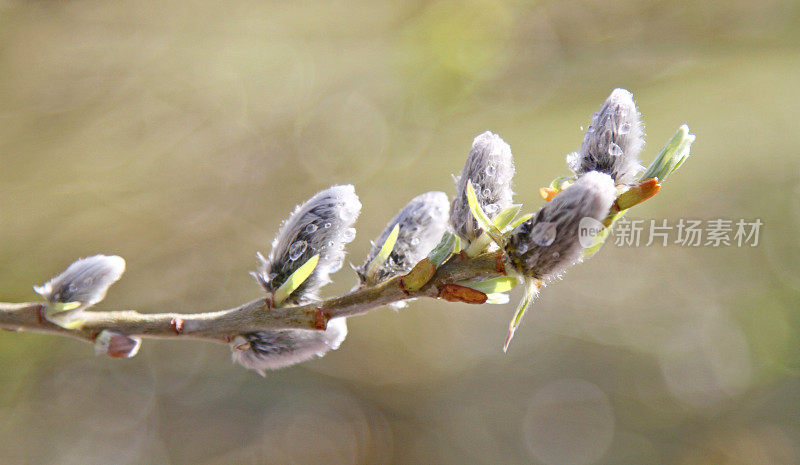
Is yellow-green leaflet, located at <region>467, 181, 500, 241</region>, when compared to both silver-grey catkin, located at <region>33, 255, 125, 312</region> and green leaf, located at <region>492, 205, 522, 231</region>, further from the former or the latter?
silver-grey catkin, located at <region>33, 255, 125, 312</region>

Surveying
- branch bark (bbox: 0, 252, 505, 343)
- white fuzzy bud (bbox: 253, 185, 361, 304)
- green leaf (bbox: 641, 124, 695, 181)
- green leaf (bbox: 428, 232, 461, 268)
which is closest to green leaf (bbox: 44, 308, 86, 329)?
branch bark (bbox: 0, 252, 505, 343)

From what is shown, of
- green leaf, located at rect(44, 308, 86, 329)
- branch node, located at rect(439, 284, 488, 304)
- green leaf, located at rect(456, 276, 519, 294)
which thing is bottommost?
green leaf, located at rect(44, 308, 86, 329)


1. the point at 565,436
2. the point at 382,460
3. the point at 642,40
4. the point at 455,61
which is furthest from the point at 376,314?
the point at 642,40

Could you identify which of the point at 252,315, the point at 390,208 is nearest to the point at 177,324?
the point at 252,315

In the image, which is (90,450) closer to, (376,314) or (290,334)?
(376,314)

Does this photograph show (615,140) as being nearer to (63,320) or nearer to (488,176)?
(488,176)

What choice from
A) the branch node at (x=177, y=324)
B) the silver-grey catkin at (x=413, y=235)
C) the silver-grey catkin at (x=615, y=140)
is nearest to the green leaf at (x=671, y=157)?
the silver-grey catkin at (x=615, y=140)

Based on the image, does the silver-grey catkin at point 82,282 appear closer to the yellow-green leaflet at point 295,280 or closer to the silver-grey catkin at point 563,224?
the yellow-green leaflet at point 295,280
